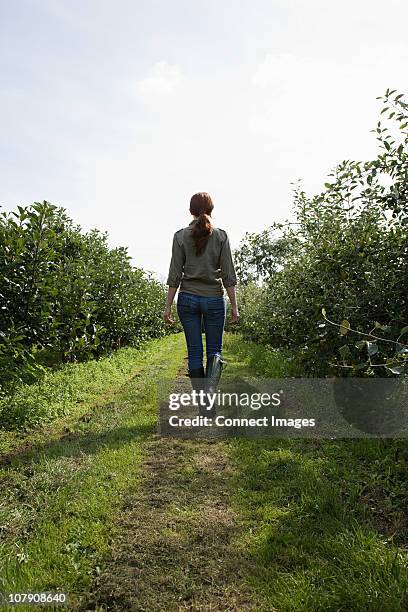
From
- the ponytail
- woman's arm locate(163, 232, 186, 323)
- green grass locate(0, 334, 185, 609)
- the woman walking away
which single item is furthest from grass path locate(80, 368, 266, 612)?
the ponytail

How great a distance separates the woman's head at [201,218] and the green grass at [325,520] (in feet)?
6.22

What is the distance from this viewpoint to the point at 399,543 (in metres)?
2.25

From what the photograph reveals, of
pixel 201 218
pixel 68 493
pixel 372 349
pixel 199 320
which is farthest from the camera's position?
pixel 199 320

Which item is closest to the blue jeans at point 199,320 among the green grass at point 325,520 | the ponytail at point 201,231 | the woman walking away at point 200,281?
the woman walking away at point 200,281

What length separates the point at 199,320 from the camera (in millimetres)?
4441

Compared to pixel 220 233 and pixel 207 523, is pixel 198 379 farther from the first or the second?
pixel 207 523

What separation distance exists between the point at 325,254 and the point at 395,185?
108 centimetres

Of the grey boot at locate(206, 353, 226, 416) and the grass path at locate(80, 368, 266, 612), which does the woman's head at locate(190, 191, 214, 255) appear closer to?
the grey boot at locate(206, 353, 226, 416)

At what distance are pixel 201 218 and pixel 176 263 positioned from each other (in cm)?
51

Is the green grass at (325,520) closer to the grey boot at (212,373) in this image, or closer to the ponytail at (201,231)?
the grey boot at (212,373)

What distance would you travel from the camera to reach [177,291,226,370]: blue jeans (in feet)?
14.3

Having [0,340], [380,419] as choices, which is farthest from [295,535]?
[0,340]

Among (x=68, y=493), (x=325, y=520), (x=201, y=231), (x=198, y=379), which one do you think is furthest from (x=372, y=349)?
(x=198, y=379)

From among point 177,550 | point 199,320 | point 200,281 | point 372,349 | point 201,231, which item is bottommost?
point 177,550
